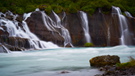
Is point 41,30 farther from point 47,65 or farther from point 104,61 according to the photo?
point 104,61

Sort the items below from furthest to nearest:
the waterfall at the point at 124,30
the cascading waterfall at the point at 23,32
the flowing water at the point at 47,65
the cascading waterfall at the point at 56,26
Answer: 1. the waterfall at the point at 124,30
2. the cascading waterfall at the point at 56,26
3. the cascading waterfall at the point at 23,32
4. the flowing water at the point at 47,65

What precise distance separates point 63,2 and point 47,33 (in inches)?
583

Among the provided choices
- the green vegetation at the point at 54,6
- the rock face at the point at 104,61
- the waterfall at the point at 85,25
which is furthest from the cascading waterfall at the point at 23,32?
the rock face at the point at 104,61

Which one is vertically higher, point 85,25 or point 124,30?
point 85,25

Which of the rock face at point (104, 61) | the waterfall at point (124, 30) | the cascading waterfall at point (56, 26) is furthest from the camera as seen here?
the waterfall at point (124, 30)

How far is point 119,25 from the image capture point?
31.2 meters

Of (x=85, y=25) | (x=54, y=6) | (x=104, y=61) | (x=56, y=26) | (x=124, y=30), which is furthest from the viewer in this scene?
(x=54, y=6)

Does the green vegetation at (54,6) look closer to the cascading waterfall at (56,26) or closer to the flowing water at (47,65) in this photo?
the cascading waterfall at (56,26)

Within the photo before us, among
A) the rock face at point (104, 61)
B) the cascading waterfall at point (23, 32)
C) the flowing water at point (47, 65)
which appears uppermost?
the cascading waterfall at point (23, 32)

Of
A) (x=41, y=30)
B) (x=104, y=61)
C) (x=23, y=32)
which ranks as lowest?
(x=104, y=61)

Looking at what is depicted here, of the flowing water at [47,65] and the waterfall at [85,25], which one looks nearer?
the flowing water at [47,65]

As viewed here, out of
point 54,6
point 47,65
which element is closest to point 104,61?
point 47,65

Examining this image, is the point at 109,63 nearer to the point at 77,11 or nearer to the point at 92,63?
the point at 92,63

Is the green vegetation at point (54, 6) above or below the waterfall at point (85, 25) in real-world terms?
above
